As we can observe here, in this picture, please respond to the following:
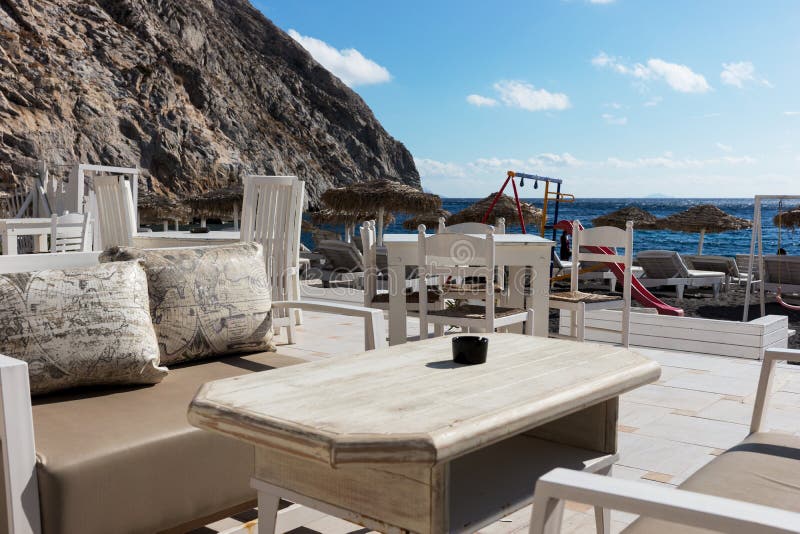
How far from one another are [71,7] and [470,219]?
29.4m

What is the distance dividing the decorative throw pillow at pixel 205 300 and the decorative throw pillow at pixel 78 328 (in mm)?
167

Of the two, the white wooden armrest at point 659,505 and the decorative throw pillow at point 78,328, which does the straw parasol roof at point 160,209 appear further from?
the white wooden armrest at point 659,505

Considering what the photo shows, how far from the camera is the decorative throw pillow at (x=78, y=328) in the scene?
6.17ft

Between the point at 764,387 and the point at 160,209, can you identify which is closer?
the point at 764,387

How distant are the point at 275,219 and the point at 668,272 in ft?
25.1

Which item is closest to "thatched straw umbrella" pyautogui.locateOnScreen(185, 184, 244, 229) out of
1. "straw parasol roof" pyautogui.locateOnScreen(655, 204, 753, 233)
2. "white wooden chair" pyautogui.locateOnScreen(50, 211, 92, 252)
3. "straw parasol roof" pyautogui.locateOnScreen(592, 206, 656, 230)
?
"straw parasol roof" pyautogui.locateOnScreen(592, 206, 656, 230)

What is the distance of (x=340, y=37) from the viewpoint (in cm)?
6425

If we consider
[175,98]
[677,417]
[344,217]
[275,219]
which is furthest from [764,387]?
[175,98]

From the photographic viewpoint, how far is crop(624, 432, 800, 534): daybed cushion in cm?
126

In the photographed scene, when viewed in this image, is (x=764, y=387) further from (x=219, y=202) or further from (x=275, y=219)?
(x=219, y=202)

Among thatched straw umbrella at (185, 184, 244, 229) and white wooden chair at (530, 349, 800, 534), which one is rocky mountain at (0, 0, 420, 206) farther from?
white wooden chair at (530, 349, 800, 534)

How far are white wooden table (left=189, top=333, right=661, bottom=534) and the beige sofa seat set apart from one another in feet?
1.07

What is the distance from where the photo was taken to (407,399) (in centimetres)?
136

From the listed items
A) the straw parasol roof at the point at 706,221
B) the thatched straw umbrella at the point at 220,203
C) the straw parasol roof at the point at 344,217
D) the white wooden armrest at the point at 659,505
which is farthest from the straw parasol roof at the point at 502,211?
the white wooden armrest at the point at 659,505
